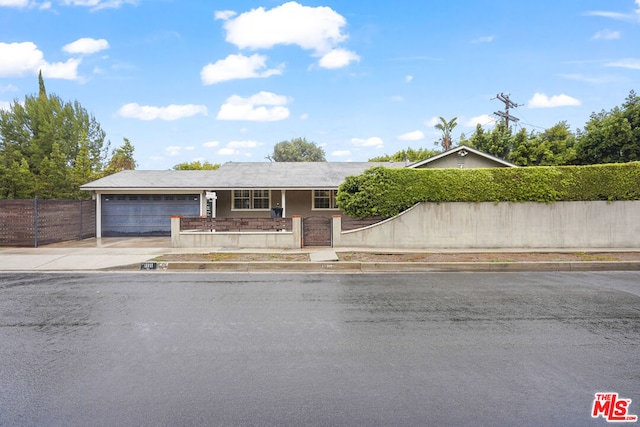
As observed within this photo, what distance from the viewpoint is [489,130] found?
98.7 feet

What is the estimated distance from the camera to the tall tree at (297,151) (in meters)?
66.7

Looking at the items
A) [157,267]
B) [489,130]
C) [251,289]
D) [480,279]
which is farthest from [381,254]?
[489,130]

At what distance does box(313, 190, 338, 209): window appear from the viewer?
22672 millimetres

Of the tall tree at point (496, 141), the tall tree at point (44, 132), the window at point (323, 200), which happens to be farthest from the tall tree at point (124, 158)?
the tall tree at point (496, 141)

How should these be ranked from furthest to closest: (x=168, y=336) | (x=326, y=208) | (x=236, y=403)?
(x=326, y=208), (x=168, y=336), (x=236, y=403)

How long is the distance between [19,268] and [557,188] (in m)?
19.5

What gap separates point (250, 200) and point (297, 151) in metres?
45.0

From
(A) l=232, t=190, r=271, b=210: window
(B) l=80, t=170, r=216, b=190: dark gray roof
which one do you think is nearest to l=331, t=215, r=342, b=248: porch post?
(A) l=232, t=190, r=271, b=210: window

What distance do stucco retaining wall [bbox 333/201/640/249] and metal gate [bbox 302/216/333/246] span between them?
3486mm

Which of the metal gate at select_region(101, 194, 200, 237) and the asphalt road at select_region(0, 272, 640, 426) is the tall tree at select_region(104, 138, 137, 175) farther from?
the asphalt road at select_region(0, 272, 640, 426)

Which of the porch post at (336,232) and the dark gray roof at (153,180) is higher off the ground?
the dark gray roof at (153,180)

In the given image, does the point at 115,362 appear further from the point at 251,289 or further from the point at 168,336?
the point at 251,289

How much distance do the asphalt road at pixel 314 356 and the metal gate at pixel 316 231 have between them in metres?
7.69

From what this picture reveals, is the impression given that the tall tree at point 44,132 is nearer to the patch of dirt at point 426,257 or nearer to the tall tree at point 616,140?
the patch of dirt at point 426,257
